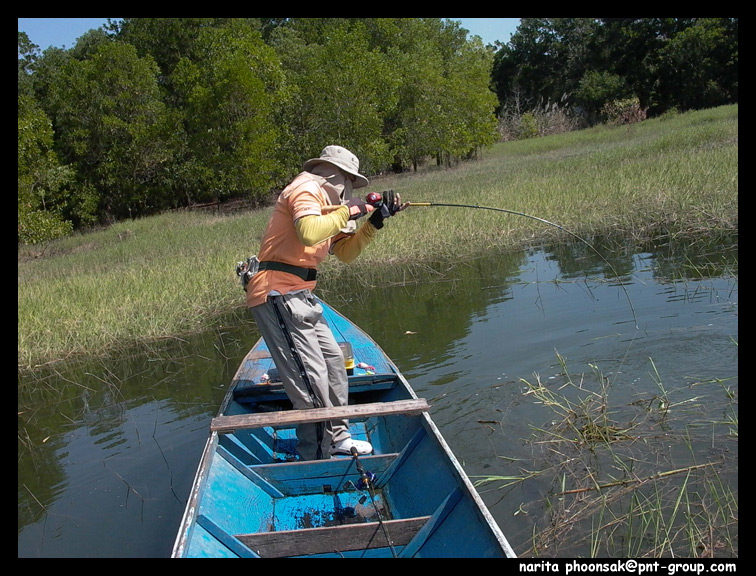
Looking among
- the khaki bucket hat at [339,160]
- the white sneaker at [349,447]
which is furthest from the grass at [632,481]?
the khaki bucket hat at [339,160]

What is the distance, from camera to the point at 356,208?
4465 mm

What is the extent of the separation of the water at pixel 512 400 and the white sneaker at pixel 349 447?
2.46 ft

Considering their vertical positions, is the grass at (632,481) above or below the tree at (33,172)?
below

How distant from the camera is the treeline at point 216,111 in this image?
26.0m

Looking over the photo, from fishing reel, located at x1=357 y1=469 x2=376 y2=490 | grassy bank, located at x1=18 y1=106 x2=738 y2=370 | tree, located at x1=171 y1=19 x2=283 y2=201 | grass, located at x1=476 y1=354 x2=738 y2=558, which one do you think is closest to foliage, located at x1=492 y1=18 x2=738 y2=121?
tree, located at x1=171 y1=19 x2=283 y2=201

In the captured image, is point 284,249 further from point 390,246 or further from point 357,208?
point 390,246

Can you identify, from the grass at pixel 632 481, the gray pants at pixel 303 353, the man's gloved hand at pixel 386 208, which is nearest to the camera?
the grass at pixel 632 481

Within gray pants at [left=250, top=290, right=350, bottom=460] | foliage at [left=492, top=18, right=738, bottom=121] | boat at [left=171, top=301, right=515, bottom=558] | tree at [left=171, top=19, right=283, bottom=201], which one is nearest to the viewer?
boat at [left=171, top=301, right=515, bottom=558]

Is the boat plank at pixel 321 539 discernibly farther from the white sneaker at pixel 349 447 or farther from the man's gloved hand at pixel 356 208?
the man's gloved hand at pixel 356 208

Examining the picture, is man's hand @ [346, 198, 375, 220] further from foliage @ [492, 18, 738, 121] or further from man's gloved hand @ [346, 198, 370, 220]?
foliage @ [492, 18, 738, 121]

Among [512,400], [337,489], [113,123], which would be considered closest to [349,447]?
[337,489]

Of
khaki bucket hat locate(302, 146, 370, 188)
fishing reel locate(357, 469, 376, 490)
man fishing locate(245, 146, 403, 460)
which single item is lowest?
fishing reel locate(357, 469, 376, 490)

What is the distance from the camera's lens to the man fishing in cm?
429

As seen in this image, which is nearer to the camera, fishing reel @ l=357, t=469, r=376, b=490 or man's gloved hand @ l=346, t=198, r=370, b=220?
fishing reel @ l=357, t=469, r=376, b=490
